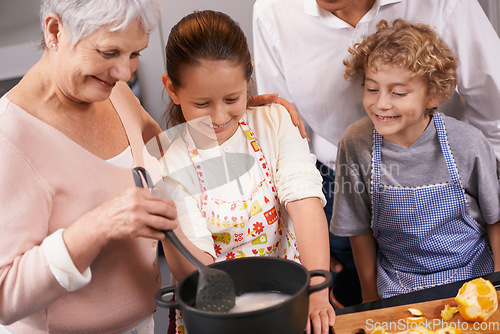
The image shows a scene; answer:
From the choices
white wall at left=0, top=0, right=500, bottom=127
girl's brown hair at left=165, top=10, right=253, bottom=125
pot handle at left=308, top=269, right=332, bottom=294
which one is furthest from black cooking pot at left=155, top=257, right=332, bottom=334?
white wall at left=0, top=0, right=500, bottom=127

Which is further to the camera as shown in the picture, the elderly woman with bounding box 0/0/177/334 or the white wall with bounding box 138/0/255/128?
the white wall with bounding box 138/0/255/128

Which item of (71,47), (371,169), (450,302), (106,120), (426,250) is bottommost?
(426,250)

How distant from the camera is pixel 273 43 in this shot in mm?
1680

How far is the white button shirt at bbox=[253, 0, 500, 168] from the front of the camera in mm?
1504

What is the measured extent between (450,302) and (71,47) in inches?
32.4

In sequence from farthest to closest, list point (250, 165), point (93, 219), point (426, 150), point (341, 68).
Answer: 1. point (341, 68)
2. point (426, 150)
3. point (250, 165)
4. point (93, 219)

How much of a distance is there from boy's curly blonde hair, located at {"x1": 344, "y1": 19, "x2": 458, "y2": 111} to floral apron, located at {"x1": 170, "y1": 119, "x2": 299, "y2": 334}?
51 centimetres

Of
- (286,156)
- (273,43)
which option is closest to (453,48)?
(273,43)

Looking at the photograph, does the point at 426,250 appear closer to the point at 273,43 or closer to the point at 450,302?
the point at 450,302

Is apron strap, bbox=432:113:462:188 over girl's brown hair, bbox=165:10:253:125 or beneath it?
beneath

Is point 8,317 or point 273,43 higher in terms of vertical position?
point 273,43

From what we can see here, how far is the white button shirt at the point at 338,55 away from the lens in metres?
1.50

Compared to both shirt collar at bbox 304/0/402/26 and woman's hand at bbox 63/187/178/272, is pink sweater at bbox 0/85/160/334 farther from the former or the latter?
shirt collar at bbox 304/0/402/26

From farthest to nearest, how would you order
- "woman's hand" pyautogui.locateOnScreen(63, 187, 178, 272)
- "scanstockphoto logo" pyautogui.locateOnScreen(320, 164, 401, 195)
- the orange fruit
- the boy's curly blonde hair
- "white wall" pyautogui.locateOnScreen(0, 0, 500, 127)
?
"white wall" pyautogui.locateOnScreen(0, 0, 500, 127), "scanstockphoto logo" pyautogui.locateOnScreen(320, 164, 401, 195), the boy's curly blonde hair, the orange fruit, "woman's hand" pyautogui.locateOnScreen(63, 187, 178, 272)
